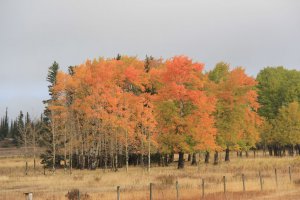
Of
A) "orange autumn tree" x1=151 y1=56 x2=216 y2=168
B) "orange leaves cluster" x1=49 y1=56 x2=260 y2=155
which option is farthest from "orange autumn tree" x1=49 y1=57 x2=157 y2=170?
"orange autumn tree" x1=151 y1=56 x2=216 y2=168

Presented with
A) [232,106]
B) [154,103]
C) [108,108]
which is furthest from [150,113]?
[232,106]

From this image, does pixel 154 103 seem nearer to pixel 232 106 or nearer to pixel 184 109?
pixel 184 109

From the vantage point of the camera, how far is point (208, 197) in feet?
84.1

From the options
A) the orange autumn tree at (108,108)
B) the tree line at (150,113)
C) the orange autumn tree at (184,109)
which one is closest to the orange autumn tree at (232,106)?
the tree line at (150,113)

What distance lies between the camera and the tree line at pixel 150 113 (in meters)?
51.9

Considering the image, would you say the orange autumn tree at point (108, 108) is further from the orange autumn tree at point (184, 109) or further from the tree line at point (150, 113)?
the orange autumn tree at point (184, 109)

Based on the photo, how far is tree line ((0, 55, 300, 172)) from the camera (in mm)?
51906

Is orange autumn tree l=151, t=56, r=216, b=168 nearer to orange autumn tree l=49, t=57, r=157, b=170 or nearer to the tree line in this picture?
the tree line

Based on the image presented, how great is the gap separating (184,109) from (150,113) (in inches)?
189

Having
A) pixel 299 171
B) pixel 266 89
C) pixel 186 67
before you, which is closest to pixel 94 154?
pixel 186 67

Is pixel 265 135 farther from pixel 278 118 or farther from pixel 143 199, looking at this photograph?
pixel 143 199

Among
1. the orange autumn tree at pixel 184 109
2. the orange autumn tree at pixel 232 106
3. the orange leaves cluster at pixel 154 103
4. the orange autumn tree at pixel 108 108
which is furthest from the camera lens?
the orange autumn tree at pixel 232 106

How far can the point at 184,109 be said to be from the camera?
52906 millimetres

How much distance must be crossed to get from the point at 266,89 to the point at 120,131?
128 ft
